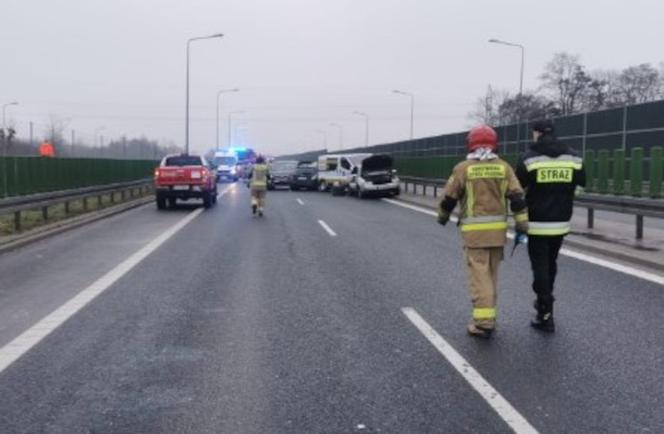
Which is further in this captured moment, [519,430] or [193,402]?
A: [193,402]

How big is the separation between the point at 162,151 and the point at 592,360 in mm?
92681

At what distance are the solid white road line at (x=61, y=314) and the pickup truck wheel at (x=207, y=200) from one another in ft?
39.5

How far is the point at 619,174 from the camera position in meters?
15.0

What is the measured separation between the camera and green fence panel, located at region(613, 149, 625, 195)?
14.8m

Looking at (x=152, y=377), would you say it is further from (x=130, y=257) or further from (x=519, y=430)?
(x=130, y=257)

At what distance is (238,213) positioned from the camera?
22281mm

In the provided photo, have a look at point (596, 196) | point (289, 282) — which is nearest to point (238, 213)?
point (596, 196)

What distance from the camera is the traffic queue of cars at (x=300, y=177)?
24.0 m

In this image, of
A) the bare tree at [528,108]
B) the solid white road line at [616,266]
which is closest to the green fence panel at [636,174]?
the solid white road line at [616,266]

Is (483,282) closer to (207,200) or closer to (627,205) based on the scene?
(627,205)

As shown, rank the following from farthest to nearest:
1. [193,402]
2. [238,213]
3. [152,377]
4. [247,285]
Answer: [238,213], [247,285], [152,377], [193,402]

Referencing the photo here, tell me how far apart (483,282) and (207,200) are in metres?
19.4

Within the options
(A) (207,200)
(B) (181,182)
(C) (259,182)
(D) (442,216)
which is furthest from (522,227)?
(A) (207,200)

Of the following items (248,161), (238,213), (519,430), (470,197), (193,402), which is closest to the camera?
(519,430)
